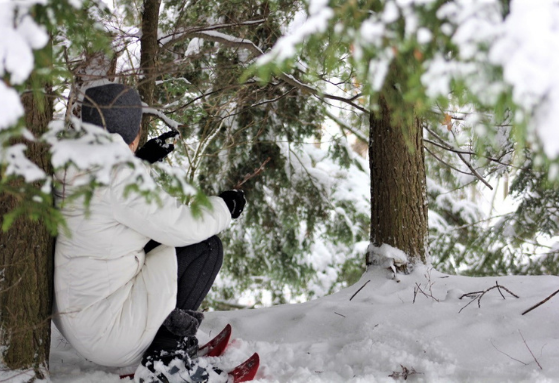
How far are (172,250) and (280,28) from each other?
2748 millimetres

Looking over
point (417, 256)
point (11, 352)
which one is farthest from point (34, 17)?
point (417, 256)

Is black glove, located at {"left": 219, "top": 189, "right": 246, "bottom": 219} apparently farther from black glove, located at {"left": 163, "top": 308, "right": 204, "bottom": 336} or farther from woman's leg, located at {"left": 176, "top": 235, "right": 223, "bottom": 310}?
black glove, located at {"left": 163, "top": 308, "right": 204, "bottom": 336}

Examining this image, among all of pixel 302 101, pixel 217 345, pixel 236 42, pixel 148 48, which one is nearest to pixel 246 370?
pixel 217 345

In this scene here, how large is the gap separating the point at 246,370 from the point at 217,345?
1.17ft

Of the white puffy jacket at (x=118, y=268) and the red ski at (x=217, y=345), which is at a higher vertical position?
the white puffy jacket at (x=118, y=268)

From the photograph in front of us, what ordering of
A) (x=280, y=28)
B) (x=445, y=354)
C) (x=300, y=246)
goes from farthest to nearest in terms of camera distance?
(x=300, y=246), (x=280, y=28), (x=445, y=354)

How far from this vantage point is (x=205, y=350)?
8.84 ft

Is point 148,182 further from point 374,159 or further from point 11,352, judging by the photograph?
point 374,159

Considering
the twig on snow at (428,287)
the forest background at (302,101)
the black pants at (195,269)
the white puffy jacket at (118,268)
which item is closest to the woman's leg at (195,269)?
the black pants at (195,269)

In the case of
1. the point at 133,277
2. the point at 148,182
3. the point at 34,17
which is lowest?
the point at 133,277

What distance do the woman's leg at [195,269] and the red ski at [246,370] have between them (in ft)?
1.16

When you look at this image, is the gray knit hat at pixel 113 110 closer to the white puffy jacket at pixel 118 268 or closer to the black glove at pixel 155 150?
the white puffy jacket at pixel 118 268

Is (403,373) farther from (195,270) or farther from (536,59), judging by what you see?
(536,59)

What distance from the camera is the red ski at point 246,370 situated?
7.66ft
